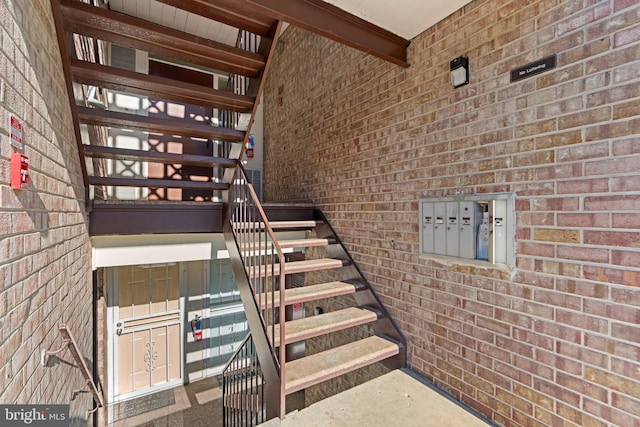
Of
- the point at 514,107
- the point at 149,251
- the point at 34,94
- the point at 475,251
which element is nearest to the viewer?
the point at 34,94

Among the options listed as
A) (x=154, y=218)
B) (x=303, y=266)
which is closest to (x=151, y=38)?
(x=154, y=218)

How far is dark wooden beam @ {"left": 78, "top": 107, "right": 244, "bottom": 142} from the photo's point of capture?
2.18 m

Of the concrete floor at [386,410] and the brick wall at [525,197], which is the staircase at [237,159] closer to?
the concrete floor at [386,410]

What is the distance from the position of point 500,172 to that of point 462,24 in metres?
1.08

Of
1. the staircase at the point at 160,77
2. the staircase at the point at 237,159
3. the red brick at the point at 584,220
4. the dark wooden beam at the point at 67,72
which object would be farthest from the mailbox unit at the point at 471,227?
the dark wooden beam at the point at 67,72

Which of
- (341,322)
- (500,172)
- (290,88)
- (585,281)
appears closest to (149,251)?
(341,322)

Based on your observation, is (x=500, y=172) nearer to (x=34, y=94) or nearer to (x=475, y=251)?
(x=475, y=251)

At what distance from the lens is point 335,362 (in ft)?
7.71

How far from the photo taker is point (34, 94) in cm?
130

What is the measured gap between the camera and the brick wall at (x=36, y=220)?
3.31 feet

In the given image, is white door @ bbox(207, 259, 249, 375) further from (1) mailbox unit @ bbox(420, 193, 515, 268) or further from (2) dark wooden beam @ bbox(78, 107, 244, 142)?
(1) mailbox unit @ bbox(420, 193, 515, 268)

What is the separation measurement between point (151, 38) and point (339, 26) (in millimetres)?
1275

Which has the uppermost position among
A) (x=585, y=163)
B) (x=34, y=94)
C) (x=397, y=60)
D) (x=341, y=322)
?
(x=397, y=60)

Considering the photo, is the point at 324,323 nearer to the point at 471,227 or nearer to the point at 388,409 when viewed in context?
the point at 388,409
